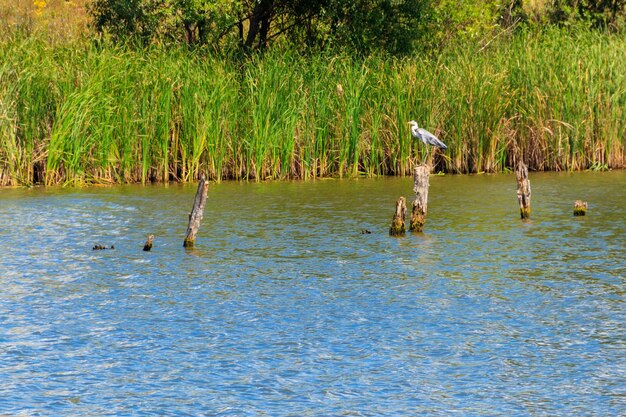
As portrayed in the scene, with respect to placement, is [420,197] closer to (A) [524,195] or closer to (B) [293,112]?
(A) [524,195]

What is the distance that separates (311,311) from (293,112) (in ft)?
29.8

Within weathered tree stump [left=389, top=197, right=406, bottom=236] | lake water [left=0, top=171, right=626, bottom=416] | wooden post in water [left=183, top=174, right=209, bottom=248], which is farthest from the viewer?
weathered tree stump [left=389, top=197, right=406, bottom=236]

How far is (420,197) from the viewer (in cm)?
1262

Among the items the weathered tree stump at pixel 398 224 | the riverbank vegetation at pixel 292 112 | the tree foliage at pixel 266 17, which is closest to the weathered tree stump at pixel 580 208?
Answer: the weathered tree stump at pixel 398 224

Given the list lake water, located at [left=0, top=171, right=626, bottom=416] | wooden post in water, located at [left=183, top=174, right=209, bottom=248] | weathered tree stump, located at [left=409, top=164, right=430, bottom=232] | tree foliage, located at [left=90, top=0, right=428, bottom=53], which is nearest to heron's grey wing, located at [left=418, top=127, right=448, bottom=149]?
lake water, located at [left=0, top=171, right=626, bottom=416]

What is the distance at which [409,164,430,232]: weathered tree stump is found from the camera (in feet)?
40.9

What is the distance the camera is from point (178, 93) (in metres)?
17.4

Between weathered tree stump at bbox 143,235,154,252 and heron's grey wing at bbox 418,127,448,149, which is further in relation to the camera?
heron's grey wing at bbox 418,127,448,149

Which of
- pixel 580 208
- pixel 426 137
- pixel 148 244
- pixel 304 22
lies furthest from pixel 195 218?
pixel 304 22

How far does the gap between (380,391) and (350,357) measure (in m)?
0.75

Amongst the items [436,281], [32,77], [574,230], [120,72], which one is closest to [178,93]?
[120,72]

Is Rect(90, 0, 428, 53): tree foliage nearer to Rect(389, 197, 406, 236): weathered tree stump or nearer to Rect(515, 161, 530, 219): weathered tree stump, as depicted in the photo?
Rect(515, 161, 530, 219): weathered tree stump

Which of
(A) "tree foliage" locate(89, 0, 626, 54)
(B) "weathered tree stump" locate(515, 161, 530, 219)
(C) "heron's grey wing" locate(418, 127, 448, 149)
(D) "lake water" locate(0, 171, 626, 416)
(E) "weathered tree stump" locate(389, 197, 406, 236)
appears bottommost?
(D) "lake water" locate(0, 171, 626, 416)

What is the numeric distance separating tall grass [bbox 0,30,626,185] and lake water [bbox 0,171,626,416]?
6.49 feet
